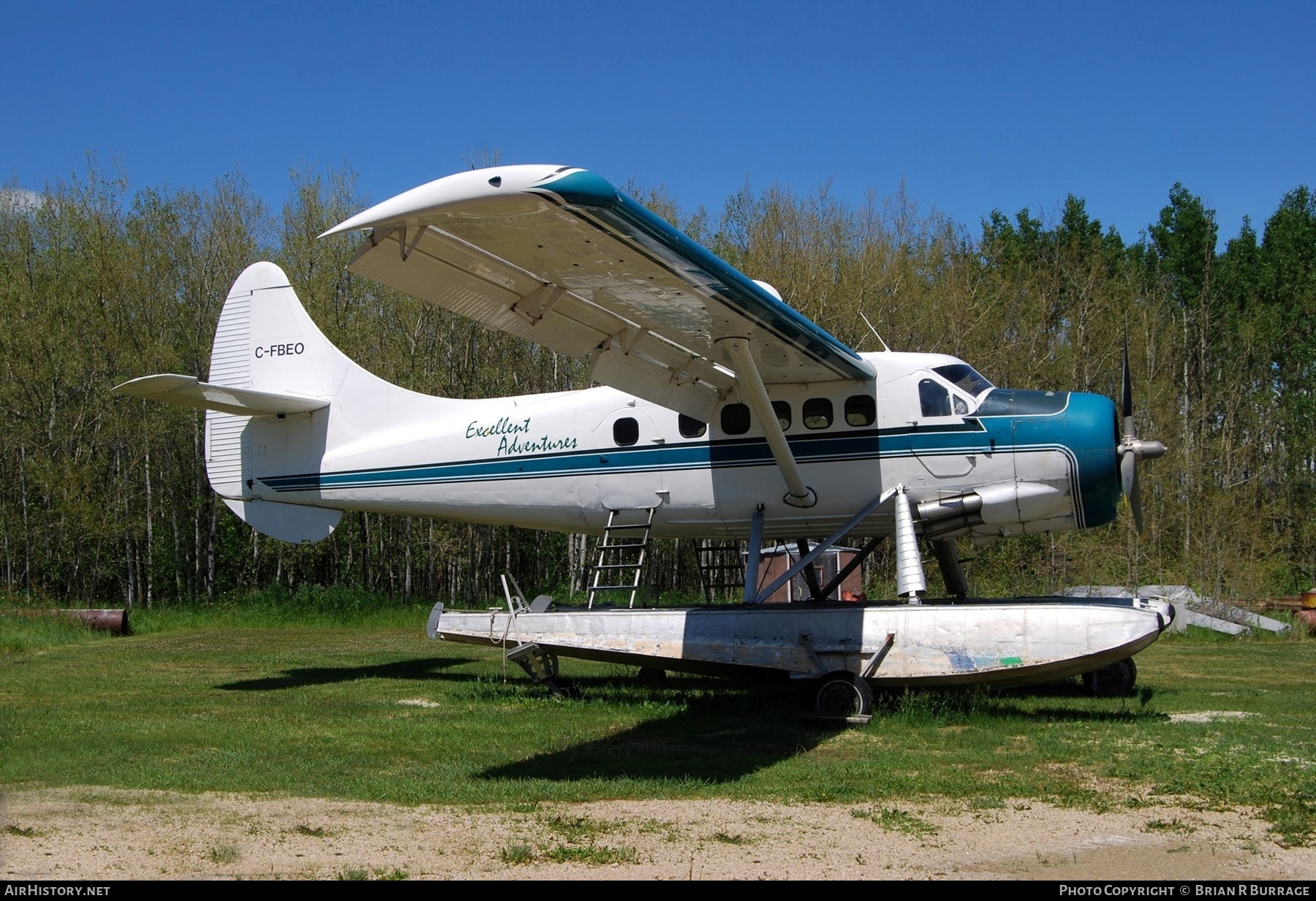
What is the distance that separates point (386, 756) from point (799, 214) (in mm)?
23581

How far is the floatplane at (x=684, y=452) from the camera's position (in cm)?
870

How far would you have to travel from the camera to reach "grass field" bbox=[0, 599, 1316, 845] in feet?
23.0

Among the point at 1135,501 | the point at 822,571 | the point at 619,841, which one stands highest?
the point at 1135,501

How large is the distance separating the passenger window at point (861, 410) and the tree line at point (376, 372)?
38.2 ft

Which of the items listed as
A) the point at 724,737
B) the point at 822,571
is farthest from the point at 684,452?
the point at 822,571

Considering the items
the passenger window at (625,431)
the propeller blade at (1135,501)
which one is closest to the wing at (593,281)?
the passenger window at (625,431)

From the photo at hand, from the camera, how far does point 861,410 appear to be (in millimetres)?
10977

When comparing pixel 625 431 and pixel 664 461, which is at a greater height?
pixel 625 431

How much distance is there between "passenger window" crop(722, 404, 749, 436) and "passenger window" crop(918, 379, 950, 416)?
5.81 feet

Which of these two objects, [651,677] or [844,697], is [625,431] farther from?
[844,697]

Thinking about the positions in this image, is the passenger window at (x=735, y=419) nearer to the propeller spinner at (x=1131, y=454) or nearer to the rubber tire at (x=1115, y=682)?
the propeller spinner at (x=1131, y=454)

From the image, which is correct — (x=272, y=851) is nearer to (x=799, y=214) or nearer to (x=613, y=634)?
(x=613, y=634)

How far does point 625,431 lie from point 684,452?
2.31 feet

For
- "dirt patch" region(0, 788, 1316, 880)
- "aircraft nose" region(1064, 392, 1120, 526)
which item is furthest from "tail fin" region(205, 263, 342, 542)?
"aircraft nose" region(1064, 392, 1120, 526)
